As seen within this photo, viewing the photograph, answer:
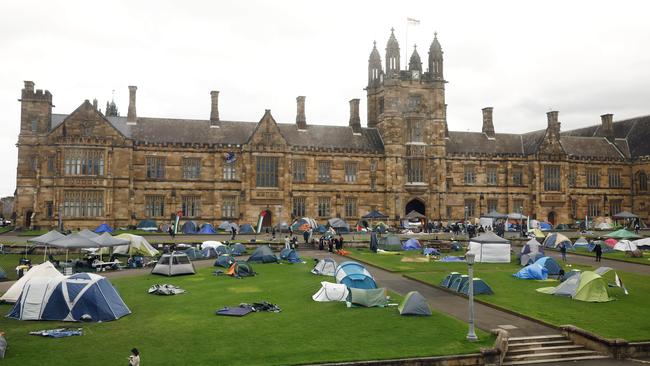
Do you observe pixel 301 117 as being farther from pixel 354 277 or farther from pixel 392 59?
pixel 354 277

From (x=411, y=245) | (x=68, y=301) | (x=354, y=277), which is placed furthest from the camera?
(x=411, y=245)

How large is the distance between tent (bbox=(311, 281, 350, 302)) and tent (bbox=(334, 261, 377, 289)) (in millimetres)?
901

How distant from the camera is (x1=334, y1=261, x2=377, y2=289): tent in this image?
27.9 m

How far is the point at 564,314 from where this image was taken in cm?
2461

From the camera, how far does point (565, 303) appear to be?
27.1 metres

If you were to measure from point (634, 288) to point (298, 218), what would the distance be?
4071 centimetres

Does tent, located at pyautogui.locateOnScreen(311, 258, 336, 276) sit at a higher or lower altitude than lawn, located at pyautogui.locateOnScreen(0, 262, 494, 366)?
higher

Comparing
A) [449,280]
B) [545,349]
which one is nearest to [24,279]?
[449,280]

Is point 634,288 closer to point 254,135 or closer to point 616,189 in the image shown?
point 254,135

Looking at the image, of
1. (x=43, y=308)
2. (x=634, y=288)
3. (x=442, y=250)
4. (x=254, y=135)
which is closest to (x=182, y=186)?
(x=254, y=135)

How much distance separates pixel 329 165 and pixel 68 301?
4806 centimetres

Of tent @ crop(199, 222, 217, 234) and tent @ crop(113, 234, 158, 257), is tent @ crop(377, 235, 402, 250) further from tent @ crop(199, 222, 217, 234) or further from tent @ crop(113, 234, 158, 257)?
tent @ crop(113, 234, 158, 257)

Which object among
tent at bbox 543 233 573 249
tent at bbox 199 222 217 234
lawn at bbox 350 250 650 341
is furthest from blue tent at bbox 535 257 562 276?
tent at bbox 199 222 217 234

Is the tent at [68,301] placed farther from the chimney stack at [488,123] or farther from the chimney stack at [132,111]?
the chimney stack at [488,123]
